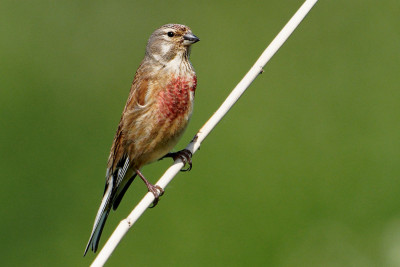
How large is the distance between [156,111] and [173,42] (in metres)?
0.35

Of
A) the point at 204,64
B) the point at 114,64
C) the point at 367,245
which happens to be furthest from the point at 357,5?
the point at 367,245

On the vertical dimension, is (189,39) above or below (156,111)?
above

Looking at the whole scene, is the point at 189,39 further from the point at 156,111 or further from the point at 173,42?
the point at 156,111

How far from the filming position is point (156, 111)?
4992mm

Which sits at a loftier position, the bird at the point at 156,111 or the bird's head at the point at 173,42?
the bird's head at the point at 173,42

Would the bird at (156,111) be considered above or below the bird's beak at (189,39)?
below

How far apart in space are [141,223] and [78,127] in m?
0.96

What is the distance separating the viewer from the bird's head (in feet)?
16.4

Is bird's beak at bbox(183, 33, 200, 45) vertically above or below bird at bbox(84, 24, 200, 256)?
above

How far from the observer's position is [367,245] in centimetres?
550

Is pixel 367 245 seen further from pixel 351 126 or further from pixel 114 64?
pixel 114 64

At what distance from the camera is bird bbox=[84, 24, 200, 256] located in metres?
4.94

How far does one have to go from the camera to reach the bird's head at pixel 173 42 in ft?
16.4

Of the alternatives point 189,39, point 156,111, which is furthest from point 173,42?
point 156,111
